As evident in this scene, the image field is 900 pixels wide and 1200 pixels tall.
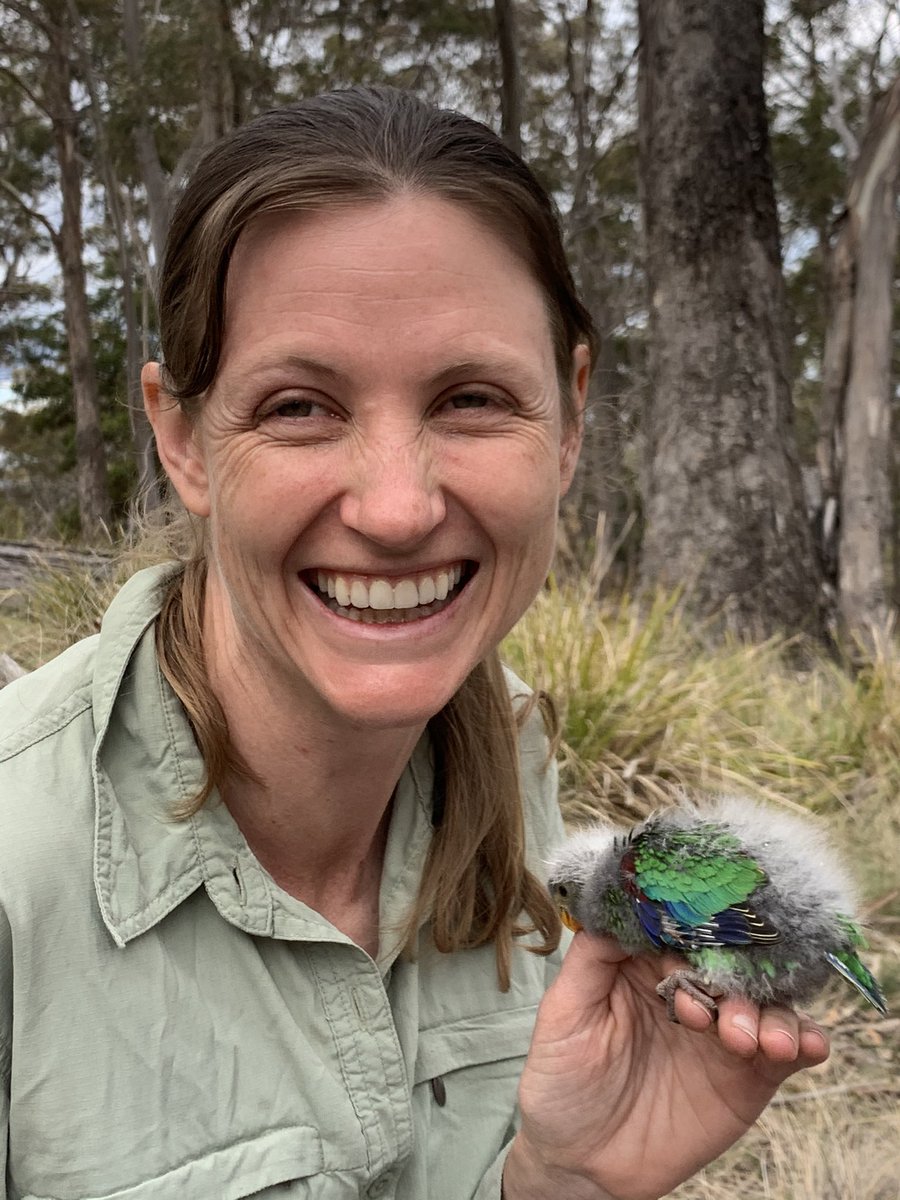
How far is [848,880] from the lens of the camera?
1429 mm

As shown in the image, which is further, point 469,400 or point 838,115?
point 838,115

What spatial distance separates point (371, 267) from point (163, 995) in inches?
39.9

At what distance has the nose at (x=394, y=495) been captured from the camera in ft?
4.26

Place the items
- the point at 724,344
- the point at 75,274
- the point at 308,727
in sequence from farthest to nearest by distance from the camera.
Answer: the point at 75,274, the point at 724,344, the point at 308,727

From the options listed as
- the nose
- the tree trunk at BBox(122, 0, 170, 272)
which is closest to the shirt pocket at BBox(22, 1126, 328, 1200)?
the nose

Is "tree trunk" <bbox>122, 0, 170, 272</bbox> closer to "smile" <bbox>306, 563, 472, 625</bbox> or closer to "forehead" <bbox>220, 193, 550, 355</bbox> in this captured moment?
"forehead" <bbox>220, 193, 550, 355</bbox>

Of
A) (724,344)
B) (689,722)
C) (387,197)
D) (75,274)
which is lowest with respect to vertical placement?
(689,722)

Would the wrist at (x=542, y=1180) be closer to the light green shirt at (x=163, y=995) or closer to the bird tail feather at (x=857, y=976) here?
the light green shirt at (x=163, y=995)

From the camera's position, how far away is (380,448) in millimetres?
1319

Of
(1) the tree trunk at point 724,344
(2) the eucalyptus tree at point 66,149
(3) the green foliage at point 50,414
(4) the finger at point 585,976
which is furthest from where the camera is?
(3) the green foliage at point 50,414

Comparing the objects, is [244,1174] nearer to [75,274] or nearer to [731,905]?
[731,905]

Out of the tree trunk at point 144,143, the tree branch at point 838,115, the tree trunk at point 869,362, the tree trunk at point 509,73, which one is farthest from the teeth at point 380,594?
the tree trunk at point 144,143

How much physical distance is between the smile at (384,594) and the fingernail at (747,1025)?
2.12 feet

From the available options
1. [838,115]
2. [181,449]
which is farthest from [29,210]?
[181,449]
